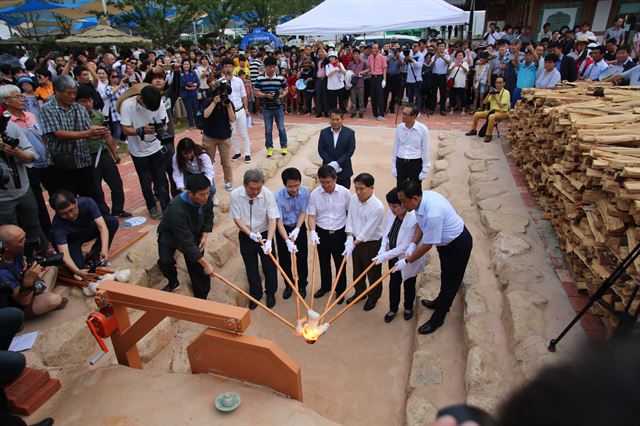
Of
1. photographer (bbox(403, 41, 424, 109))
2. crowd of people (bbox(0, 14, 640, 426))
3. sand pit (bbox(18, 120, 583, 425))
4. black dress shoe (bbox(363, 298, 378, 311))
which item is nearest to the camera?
sand pit (bbox(18, 120, 583, 425))

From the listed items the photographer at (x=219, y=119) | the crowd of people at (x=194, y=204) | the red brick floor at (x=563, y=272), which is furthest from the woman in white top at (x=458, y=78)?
the photographer at (x=219, y=119)

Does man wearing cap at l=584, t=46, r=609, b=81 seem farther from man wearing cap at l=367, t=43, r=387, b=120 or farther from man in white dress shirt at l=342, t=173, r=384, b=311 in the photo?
man in white dress shirt at l=342, t=173, r=384, b=311

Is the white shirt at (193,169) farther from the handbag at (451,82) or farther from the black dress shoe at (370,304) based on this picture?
the handbag at (451,82)

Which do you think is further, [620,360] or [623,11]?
[623,11]

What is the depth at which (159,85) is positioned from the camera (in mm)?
5641

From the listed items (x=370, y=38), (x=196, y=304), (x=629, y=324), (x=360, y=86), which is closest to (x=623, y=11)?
(x=360, y=86)

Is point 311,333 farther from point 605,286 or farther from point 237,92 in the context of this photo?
point 237,92

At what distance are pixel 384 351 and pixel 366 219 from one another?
1390 mm

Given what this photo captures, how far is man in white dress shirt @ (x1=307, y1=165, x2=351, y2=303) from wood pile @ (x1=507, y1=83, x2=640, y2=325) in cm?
237

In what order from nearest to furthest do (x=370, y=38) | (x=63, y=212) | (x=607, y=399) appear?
(x=607, y=399) → (x=63, y=212) → (x=370, y=38)

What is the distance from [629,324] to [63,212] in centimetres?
481

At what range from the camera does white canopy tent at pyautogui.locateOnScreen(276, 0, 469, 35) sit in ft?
35.0

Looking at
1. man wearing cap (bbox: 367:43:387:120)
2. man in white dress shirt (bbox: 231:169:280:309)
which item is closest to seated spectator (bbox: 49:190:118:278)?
man in white dress shirt (bbox: 231:169:280:309)

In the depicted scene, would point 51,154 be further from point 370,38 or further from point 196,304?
point 370,38
